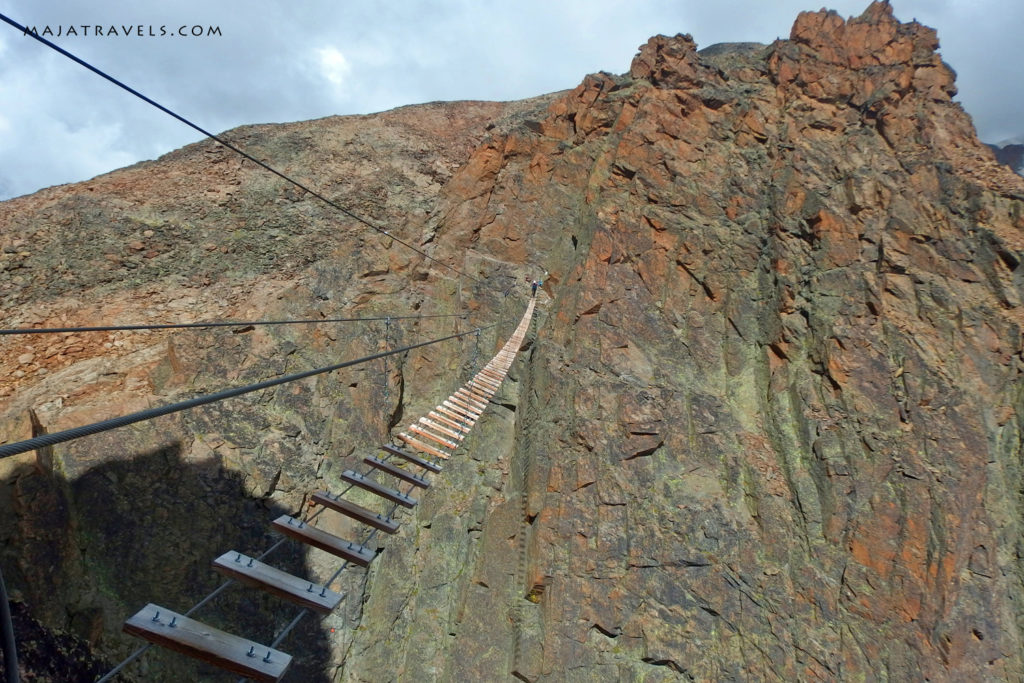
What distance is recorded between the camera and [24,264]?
1602 cm

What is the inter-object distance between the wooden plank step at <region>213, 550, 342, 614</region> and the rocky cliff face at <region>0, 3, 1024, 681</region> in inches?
319

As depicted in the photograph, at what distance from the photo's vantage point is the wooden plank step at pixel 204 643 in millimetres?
3484

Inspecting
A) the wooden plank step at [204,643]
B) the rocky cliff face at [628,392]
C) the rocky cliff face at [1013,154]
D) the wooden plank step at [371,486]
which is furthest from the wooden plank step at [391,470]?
the rocky cliff face at [1013,154]

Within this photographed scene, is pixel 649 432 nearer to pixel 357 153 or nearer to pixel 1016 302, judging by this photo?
pixel 1016 302

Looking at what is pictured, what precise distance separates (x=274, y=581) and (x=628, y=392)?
11.6 m

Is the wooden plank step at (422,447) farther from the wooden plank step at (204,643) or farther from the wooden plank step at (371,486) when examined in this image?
the wooden plank step at (204,643)

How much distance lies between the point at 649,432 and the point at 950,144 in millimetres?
14074

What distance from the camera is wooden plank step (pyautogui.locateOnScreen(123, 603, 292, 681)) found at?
3.48 meters

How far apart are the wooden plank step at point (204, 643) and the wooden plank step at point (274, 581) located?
502mm

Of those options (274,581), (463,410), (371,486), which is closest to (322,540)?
(274,581)

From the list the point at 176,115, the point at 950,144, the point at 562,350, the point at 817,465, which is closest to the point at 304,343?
the point at 562,350

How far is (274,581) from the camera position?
13.9ft

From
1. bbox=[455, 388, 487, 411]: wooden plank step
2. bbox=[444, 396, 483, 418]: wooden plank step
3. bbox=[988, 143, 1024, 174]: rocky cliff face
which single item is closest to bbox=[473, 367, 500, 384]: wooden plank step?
bbox=[455, 388, 487, 411]: wooden plank step

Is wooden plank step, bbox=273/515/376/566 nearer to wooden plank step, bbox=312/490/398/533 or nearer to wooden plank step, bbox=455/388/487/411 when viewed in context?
wooden plank step, bbox=312/490/398/533
